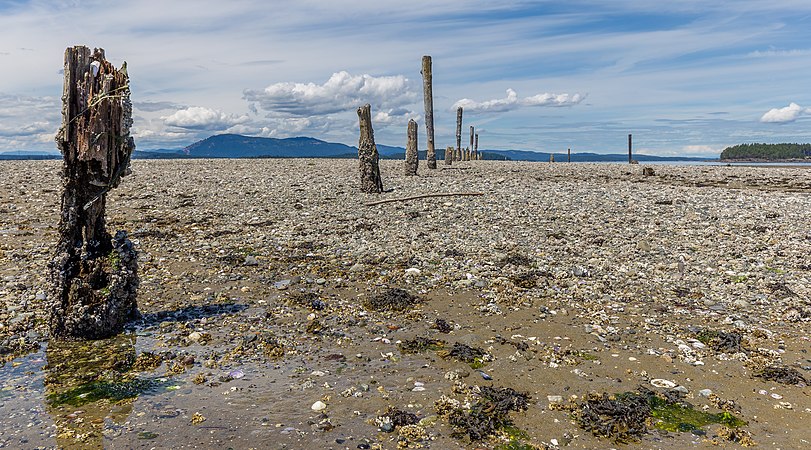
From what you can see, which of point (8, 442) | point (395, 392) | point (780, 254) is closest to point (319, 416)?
point (395, 392)

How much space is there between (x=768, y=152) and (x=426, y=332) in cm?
13185

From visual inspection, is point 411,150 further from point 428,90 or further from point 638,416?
point 638,416

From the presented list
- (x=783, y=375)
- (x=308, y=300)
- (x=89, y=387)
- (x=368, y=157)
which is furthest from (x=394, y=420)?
(x=368, y=157)

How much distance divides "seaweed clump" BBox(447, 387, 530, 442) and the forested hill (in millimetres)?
121868

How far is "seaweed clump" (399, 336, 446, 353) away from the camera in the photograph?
7.82 metres

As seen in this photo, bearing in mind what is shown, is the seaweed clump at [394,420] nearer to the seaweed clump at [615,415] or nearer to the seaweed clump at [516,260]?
the seaweed clump at [615,415]

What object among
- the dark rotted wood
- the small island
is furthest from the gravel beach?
the small island

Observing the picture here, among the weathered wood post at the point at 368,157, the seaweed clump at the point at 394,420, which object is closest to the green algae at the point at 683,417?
the seaweed clump at the point at 394,420

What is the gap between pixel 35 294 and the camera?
9742 mm

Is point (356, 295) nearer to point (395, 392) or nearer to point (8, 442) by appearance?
point (395, 392)

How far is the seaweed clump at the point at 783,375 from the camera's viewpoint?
21.7 ft

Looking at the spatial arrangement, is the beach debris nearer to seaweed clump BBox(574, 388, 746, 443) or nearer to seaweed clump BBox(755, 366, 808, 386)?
seaweed clump BBox(574, 388, 746, 443)

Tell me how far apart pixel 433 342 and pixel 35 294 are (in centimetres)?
741

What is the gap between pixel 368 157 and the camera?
71.3 feet
